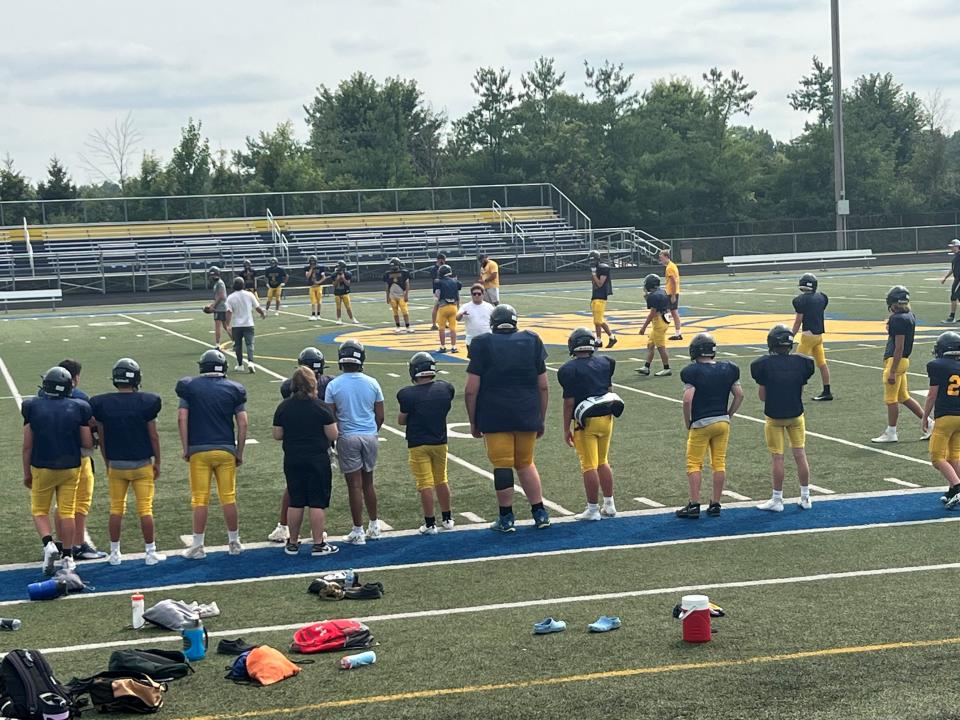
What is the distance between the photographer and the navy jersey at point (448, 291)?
27984 millimetres

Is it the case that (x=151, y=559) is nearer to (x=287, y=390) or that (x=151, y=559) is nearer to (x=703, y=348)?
(x=287, y=390)

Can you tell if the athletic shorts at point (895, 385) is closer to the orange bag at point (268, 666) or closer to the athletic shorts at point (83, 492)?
the athletic shorts at point (83, 492)

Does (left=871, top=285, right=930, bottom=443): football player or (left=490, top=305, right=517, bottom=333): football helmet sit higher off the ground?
(left=490, top=305, right=517, bottom=333): football helmet

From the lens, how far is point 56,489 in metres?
12.4

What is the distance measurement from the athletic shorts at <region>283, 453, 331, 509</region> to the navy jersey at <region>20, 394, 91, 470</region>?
188 centimetres

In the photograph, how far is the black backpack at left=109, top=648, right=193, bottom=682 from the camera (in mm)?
8383

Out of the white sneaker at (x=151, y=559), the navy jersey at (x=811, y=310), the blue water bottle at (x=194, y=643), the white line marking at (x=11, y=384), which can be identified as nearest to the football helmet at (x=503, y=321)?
the white sneaker at (x=151, y=559)

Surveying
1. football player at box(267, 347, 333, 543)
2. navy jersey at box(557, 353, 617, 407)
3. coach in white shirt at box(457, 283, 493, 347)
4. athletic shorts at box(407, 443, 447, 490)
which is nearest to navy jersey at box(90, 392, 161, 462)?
football player at box(267, 347, 333, 543)

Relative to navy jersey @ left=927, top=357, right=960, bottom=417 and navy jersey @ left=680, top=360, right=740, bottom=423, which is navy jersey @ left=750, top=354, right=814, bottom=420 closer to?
navy jersey @ left=680, top=360, right=740, bottom=423

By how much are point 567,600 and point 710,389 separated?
12.6 feet

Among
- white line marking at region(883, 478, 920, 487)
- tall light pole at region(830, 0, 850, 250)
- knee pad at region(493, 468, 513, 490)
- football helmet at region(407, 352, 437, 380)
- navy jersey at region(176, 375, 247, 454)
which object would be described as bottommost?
white line marking at region(883, 478, 920, 487)

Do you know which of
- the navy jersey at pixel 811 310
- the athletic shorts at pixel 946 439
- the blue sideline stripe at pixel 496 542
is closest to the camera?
the blue sideline stripe at pixel 496 542

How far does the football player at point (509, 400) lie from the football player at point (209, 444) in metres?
2.27

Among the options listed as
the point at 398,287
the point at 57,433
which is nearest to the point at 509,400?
the point at 57,433
